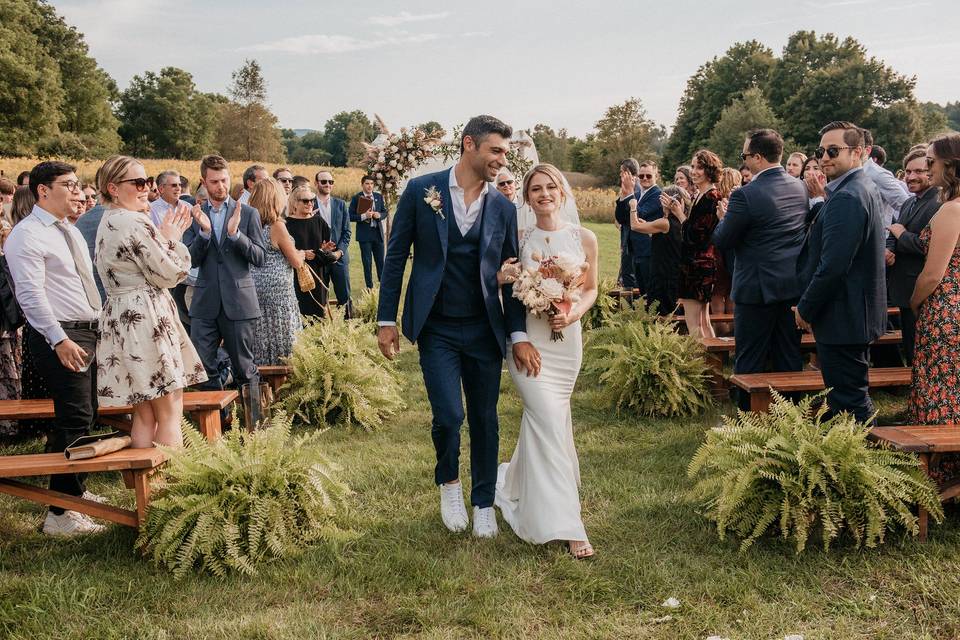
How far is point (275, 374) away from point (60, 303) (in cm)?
282

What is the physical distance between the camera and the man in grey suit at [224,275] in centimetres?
666

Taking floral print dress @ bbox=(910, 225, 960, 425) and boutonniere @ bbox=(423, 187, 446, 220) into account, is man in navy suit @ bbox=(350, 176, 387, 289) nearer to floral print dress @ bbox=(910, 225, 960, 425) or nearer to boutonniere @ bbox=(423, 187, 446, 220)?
boutonniere @ bbox=(423, 187, 446, 220)

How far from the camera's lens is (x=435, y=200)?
169 inches

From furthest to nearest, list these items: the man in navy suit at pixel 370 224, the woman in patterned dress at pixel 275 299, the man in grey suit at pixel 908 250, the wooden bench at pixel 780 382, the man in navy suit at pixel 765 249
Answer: the man in navy suit at pixel 370 224 → the woman in patterned dress at pixel 275 299 → the man in grey suit at pixel 908 250 → the man in navy suit at pixel 765 249 → the wooden bench at pixel 780 382

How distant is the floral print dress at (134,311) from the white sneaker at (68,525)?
3.57 feet

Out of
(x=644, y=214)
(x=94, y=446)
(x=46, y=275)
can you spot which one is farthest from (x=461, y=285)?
(x=644, y=214)

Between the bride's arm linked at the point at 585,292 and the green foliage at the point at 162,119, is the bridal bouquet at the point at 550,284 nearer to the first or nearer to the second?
the bride's arm linked at the point at 585,292

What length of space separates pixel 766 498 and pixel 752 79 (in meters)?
74.8

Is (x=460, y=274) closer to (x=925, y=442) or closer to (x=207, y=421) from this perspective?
(x=207, y=421)

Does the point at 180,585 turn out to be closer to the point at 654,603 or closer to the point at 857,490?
the point at 654,603

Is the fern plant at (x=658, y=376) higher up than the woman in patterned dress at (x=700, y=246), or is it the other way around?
the woman in patterned dress at (x=700, y=246)

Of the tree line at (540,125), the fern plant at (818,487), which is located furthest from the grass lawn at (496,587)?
the tree line at (540,125)

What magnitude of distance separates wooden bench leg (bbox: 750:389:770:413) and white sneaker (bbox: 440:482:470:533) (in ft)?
8.31

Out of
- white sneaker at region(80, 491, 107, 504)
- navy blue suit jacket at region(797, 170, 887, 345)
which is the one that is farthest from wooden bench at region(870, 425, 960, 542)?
white sneaker at region(80, 491, 107, 504)
